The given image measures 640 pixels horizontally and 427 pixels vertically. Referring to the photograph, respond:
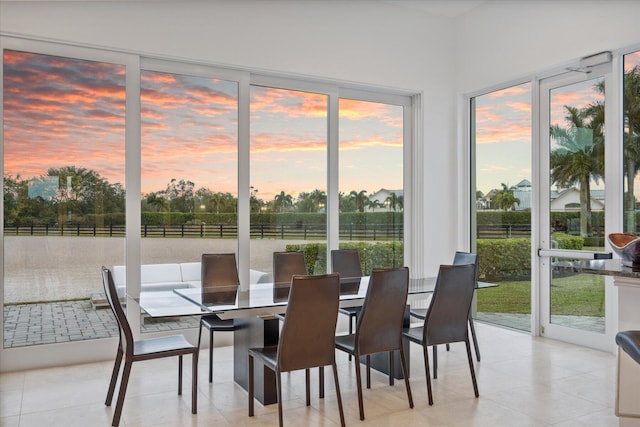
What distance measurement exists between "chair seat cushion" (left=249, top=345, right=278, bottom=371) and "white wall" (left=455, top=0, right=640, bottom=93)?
13.1 ft

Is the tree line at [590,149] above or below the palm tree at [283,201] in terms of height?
above

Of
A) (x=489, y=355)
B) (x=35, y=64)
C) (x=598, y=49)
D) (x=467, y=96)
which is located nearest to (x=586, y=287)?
(x=489, y=355)

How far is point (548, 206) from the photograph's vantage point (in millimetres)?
5340

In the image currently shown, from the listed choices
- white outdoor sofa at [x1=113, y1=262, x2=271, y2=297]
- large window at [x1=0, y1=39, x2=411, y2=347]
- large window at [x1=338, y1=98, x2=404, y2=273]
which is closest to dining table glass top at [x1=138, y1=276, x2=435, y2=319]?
white outdoor sofa at [x1=113, y1=262, x2=271, y2=297]

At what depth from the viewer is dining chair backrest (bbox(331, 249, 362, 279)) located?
4992 millimetres

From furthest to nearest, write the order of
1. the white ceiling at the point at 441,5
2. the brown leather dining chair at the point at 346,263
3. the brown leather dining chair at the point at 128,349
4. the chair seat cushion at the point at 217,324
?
the white ceiling at the point at 441,5, the brown leather dining chair at the point at 346,263, the chair seat cushion at the point at 217,324, the brown leather dining chair at the point at 128,349

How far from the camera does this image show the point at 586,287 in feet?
16.3

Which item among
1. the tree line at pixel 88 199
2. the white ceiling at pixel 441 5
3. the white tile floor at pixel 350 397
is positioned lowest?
the white tile floor at pixel 350 397

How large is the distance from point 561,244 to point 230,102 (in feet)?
11.9

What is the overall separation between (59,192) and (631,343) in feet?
14.0

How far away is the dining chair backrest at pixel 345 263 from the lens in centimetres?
499

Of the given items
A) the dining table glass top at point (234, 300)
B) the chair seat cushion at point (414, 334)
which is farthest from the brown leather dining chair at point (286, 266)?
the chair seat cushion at point (414, 334)

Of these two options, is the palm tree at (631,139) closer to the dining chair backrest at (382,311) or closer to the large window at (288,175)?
the dining chair backrest at (382,311)

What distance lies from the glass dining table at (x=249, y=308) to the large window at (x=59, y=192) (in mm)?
1175
